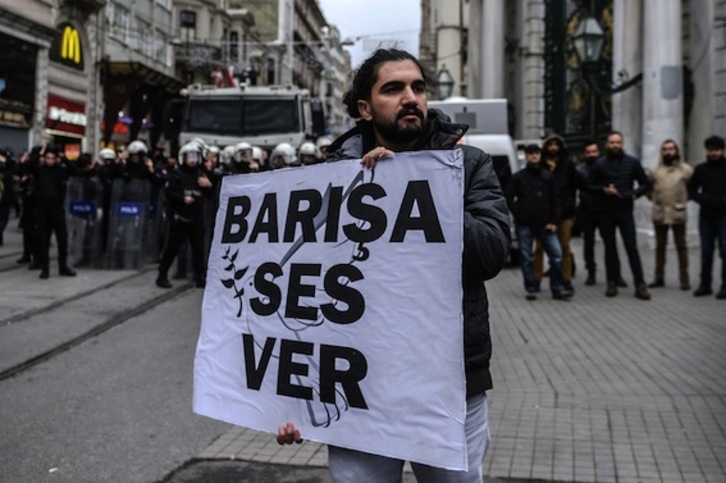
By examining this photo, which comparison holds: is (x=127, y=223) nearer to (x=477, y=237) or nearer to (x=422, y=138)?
(x=422, y=138)

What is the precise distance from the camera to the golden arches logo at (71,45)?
112 ft

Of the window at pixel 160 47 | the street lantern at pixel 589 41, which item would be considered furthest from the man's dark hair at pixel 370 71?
the window at pixel 160 47

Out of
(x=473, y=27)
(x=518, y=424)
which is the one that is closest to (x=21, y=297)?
(x=518, y=424)

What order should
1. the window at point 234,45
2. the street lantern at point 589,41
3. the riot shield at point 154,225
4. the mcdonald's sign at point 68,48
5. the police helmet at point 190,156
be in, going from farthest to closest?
the window at point 234,45 → the mcdonald's sign at point 68,48 → the street lantern at point 589,41 → the riot shield at point 154,225 → the police helmet at point 190,156

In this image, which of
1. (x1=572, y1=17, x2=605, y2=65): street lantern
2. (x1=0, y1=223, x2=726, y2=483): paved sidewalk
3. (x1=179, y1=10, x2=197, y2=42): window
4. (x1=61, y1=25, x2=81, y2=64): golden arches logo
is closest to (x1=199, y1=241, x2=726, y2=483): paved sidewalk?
(x1=0, y1=223, x2=726, y2=483): paved sidewalk

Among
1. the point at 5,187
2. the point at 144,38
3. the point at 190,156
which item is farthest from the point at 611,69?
the point at 144,38

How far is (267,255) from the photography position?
275 cm

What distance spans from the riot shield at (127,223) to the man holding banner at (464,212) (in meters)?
11.2

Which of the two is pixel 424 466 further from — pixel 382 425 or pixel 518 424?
pixel 518 424

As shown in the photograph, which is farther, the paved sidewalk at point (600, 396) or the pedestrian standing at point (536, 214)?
the pedestrian standing at point (536, 214)

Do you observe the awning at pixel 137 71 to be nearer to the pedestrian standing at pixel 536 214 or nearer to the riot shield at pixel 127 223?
the riot shield at pixel 127 223

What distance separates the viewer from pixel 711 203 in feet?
34.8

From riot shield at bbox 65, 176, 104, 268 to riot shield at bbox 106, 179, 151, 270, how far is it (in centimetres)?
20

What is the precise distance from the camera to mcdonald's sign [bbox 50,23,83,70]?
1308 inches
